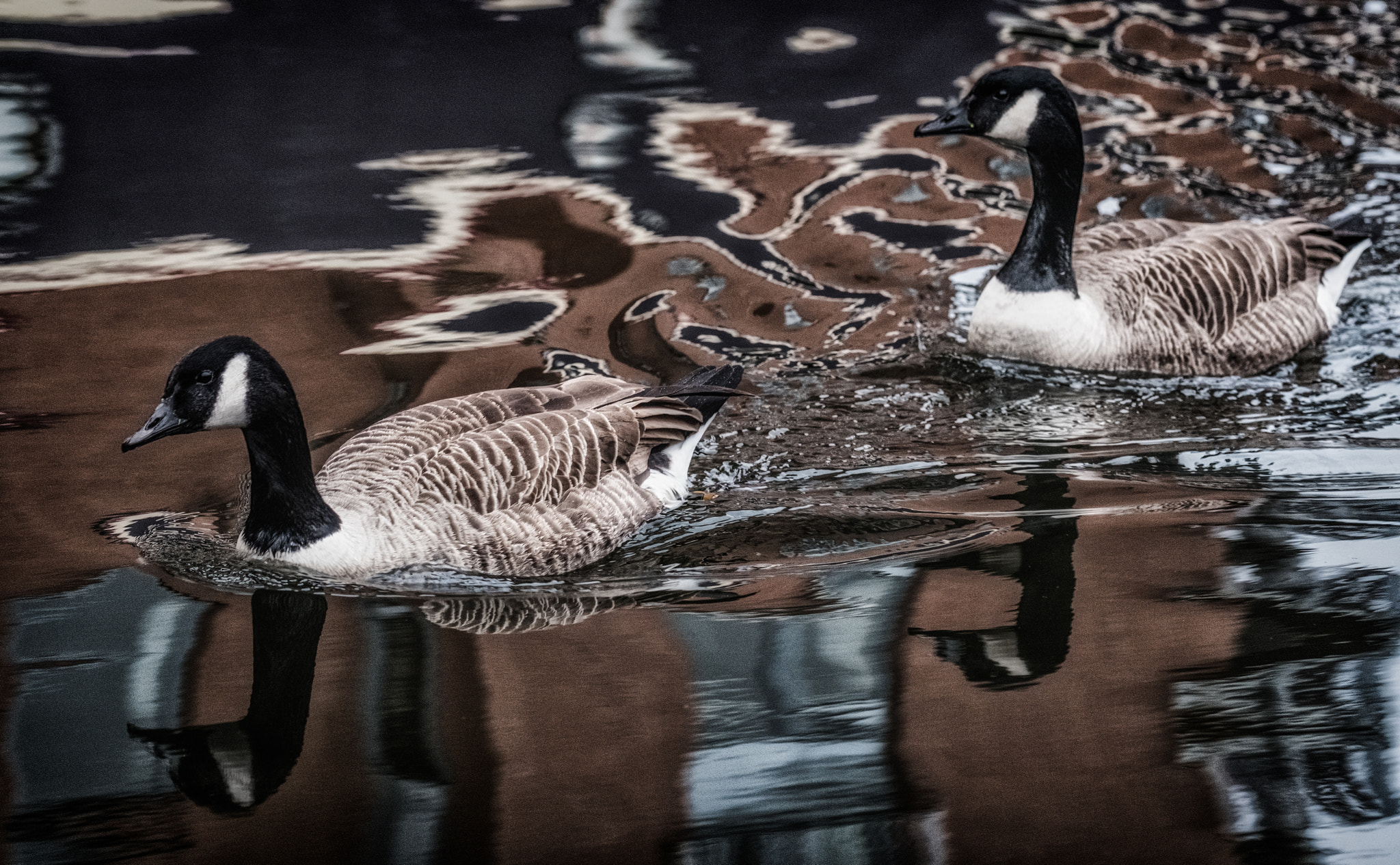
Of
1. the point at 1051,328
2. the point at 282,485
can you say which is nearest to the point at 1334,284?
the point at 1051,328

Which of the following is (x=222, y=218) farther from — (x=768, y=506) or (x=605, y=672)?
(x=605, y=672)

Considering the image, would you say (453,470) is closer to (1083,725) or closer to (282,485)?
(282,485)

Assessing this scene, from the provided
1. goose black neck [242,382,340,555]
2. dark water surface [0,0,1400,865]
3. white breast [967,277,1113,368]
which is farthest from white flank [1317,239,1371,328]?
goose black neck [242,382,340,555]

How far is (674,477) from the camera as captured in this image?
607 centimetres

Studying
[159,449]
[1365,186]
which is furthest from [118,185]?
[1365,186]

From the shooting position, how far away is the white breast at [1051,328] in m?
7.19

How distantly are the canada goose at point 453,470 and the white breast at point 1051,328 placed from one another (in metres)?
2.15

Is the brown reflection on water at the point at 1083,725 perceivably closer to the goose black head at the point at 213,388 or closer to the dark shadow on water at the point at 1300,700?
the dark shadow on water at the point at 1300,700

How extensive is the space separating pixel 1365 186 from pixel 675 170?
214 inches

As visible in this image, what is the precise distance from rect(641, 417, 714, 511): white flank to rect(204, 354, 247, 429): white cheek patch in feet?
5.97

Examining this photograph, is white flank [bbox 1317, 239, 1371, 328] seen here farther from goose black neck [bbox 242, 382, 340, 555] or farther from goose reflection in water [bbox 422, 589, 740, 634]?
goose black neck [bbox 242, 382, 340, 555]

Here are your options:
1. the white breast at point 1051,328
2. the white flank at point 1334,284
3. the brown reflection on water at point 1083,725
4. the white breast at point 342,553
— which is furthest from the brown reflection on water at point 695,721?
the white flank at point 1334,284

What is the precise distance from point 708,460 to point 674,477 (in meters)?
0.48

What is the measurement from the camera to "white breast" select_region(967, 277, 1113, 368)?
7.19 metres
